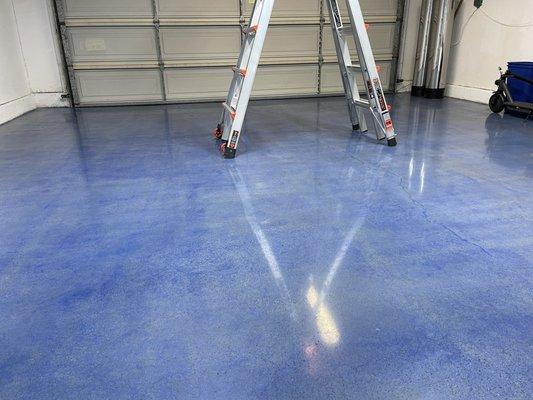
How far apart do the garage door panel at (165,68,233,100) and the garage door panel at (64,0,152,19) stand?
4.01 feet

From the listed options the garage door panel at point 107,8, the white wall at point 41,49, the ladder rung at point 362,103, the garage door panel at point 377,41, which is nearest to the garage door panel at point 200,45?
the garage door panel at point 107,8

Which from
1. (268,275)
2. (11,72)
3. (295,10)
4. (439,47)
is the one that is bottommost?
(268,275)

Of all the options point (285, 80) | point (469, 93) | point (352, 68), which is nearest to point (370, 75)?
point (352, 68)

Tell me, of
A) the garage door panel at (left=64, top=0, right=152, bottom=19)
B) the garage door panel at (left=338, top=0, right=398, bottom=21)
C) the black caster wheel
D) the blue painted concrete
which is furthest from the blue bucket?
the garage door panel at (left=64, top=0, right=152, bottom=19)

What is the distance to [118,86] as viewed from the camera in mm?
7965

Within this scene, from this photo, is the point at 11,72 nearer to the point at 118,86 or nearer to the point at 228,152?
the point at 118,86

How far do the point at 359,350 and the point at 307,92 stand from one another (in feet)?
25.5

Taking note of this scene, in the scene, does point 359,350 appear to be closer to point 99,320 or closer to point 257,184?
point 99,320

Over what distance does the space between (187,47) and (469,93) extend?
19.4 feet

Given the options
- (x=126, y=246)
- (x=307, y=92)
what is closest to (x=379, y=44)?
(x=307, y=92)

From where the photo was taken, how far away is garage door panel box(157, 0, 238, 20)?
7695 mm

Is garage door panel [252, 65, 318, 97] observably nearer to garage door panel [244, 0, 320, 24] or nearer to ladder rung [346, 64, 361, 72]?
garage door panel [244, 0, 320, 24]

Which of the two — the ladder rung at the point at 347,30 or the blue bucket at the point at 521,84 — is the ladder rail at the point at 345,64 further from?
the blue bucket at the point at 521,84

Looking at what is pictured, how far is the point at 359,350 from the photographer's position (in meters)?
1.69
